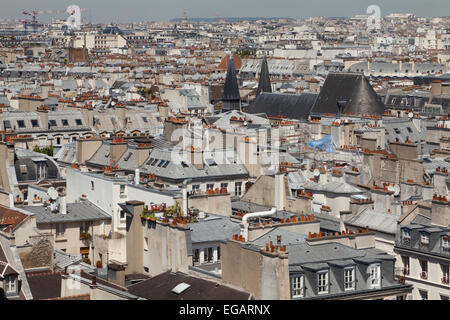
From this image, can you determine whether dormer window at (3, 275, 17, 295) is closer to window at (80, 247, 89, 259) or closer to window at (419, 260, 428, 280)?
window at (419, 260, 428, 280)

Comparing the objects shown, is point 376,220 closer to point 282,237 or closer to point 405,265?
point 405,265

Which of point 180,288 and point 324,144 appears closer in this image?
point 180,288

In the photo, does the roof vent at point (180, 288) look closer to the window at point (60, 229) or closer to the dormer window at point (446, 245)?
the dormer window at point (446, 245)

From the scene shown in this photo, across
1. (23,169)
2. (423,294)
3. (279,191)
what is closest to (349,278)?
(423,294)

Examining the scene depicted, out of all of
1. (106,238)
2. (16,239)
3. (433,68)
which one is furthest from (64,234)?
(433,68)

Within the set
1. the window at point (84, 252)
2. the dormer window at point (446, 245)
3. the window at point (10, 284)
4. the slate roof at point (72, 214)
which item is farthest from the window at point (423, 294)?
the slate roof at point (72, 214)

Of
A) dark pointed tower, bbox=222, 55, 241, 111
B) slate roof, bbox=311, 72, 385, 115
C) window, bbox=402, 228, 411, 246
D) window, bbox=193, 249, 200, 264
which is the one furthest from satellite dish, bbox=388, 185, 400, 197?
dark pointed tower, bbox=222, 55, 241, 111
